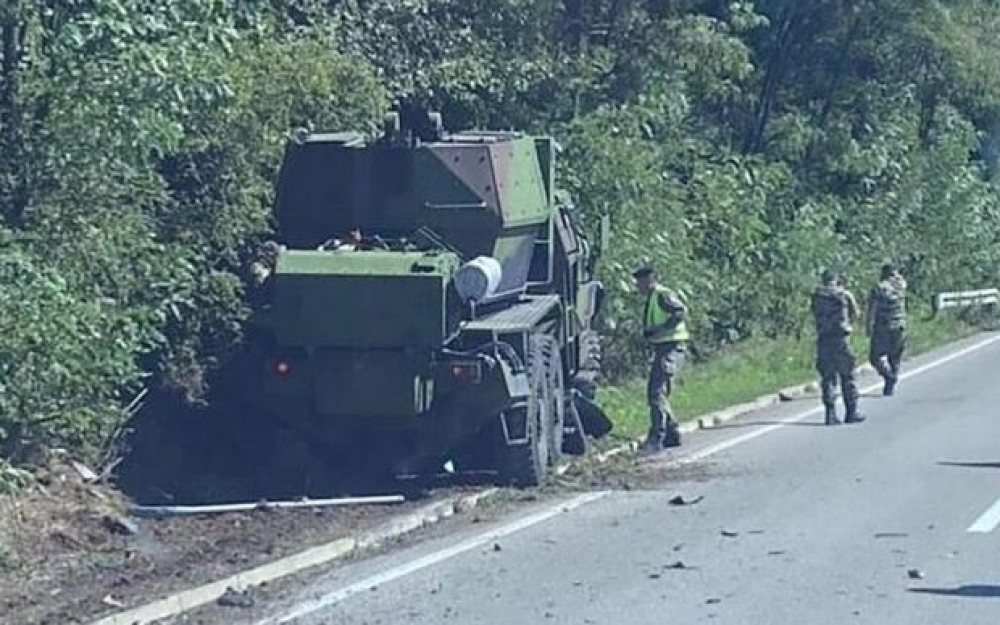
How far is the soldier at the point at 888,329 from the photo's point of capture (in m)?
27.0

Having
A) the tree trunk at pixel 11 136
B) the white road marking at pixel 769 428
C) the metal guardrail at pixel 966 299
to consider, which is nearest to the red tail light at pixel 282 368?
the tree trunk at pixel 11 136

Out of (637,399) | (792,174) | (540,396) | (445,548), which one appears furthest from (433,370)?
(792,174)

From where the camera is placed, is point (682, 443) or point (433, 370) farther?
point (682, 443)

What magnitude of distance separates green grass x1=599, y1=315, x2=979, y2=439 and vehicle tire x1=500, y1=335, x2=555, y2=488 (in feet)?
12.5

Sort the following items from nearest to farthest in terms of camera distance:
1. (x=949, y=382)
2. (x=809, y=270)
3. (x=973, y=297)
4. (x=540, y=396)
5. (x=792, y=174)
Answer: (x=540, y=396) < (x=949, y=382) < (x=809, y=270) < (x=792, y=174) < (x=973, y=297)

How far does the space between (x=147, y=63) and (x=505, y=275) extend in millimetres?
4337

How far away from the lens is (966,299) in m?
46.4

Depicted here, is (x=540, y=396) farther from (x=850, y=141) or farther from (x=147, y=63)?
(x=850, y=141)

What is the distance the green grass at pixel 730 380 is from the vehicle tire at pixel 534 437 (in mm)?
3825

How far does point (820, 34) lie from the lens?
141 feet

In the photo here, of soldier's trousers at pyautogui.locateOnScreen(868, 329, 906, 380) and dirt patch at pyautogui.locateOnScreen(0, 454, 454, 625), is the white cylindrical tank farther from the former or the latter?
soldier's trousers at pyautogui.locateOnScreen(868, 329, 906, 380)

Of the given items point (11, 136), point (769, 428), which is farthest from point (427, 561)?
point (769, 428)

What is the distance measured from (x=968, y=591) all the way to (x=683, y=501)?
4.43m

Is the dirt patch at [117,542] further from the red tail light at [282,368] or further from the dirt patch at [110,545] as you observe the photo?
the red tail light at [282,368]
